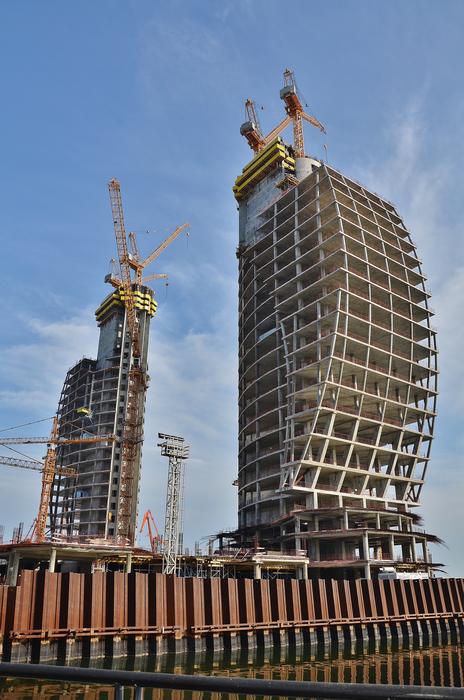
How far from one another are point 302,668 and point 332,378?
58.9 m

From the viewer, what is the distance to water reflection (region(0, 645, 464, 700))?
21.9 meters

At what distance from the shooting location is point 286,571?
78562 mm

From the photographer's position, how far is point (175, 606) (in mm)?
36125

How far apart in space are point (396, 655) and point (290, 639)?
741 cm

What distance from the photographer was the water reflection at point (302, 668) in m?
21.9

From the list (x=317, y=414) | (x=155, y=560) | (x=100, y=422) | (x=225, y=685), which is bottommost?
(x=225, y=685)

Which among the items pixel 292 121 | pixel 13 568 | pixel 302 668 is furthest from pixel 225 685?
pixel 292 121

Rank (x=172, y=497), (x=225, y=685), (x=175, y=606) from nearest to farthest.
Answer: (x=225, y=685)
(x=175, y=606)
(x=172, y=497)

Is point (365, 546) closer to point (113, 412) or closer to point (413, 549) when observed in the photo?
point (413, 549)

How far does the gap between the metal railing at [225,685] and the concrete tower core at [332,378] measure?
254ft

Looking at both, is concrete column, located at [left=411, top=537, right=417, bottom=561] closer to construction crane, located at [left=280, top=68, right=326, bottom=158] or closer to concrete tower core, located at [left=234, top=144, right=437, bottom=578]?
concrete tower core, located at [left=234, top=144, right=437, bottom=578]

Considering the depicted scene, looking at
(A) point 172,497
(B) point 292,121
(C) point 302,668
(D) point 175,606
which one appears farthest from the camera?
(B) point 292,121

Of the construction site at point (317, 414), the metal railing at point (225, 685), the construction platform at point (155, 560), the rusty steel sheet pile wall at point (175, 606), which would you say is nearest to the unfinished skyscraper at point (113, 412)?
the construction site at point (317, 414)

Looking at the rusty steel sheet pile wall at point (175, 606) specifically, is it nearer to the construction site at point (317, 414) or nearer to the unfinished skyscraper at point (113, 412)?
the construction site at point (317, 414)
